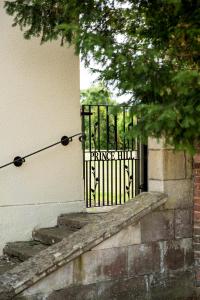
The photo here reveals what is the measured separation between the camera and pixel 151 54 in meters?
4.09

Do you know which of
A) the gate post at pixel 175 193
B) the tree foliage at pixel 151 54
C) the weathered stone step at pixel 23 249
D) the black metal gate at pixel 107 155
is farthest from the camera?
the black metal gate at pixel 107 155

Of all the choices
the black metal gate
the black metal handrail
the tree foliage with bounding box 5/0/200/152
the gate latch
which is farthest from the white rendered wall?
the tree foliage with bounding box 5/0/200/152

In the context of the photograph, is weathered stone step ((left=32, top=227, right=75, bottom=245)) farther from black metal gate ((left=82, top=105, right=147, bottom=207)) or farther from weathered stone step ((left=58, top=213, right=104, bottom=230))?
black metal gate ((left=82, top=105, right=147, bottom=207))

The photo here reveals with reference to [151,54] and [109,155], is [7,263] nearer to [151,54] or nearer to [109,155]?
[109,155]

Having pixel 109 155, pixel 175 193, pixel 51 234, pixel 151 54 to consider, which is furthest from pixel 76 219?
pixel 151 54

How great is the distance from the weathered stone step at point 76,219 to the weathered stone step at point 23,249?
45cm

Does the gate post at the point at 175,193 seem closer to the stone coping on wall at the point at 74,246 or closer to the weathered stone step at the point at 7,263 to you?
the stone coping on wall at the point at 74,246

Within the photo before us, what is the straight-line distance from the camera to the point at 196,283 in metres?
5.93

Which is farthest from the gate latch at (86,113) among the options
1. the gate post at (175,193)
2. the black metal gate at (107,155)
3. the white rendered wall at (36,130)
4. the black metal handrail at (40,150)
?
the gate post at (175,193)

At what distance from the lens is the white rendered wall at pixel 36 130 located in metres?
6.58

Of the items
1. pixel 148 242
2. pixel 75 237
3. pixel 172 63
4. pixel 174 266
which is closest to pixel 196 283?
pixel 174 266

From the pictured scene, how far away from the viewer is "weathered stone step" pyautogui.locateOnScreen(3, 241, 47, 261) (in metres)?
6.04

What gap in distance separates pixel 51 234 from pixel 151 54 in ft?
10.2

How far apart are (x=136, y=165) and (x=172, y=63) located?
3732 mm
